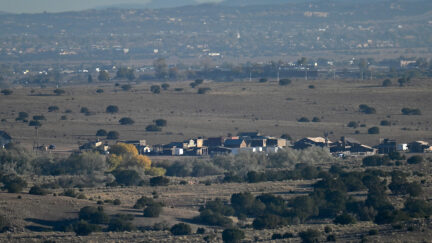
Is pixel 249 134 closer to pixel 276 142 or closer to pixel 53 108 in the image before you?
pixel 276 142

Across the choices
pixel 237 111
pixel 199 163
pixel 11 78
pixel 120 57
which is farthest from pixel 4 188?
pixel 120 57

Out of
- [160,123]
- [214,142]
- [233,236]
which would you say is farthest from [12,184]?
[160,123]

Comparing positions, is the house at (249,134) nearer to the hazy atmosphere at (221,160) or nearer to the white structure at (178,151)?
the hazy atmosphere at (221,160)

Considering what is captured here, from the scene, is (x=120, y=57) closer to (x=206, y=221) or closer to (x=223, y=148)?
(x=223, y=148)

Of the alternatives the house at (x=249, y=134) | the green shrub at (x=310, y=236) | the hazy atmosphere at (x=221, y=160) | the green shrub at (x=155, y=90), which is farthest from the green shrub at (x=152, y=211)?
the green shrub at (x=155, y=90)

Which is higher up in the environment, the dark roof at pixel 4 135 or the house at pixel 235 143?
the dark roof at pixel 4 135

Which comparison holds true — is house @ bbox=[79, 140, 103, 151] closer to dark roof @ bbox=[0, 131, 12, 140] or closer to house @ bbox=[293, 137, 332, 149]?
dark roof @ bbox=[0, 131, 12, 140]
